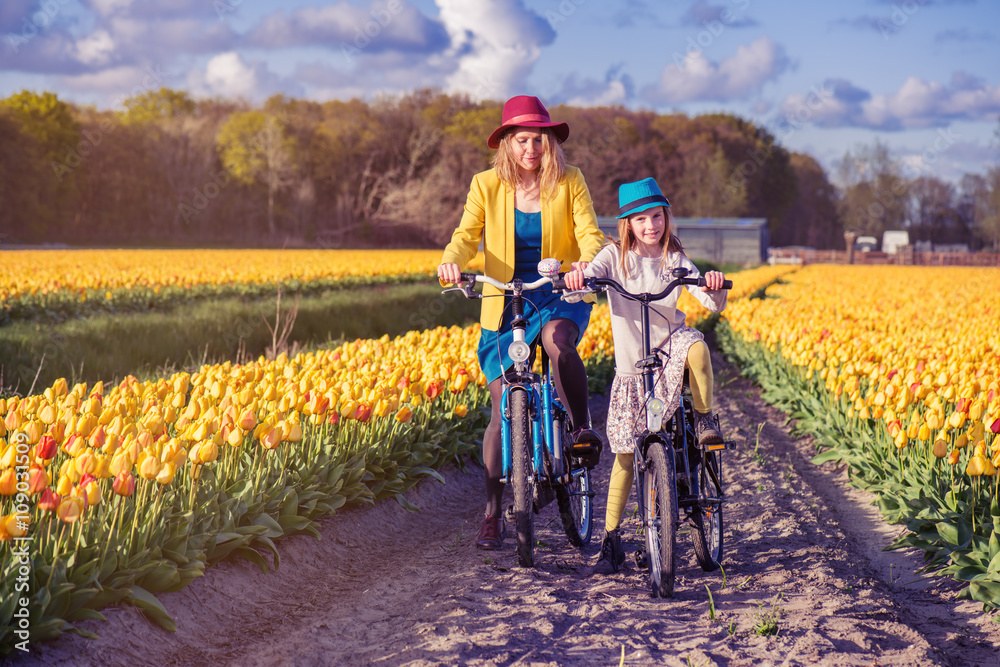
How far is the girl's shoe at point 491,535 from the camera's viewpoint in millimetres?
4113

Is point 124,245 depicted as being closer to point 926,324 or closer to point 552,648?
point 926,324

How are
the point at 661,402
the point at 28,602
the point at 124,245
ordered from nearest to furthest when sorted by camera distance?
the point at 28,602
the point at 661,402
the point at 124,245

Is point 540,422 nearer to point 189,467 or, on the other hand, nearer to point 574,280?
point 574,280

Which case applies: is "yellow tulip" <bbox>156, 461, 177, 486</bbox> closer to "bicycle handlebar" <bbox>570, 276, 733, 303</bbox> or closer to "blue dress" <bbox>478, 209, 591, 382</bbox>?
"blue dress" <bbox>478, 209, 591, 382</bbox>

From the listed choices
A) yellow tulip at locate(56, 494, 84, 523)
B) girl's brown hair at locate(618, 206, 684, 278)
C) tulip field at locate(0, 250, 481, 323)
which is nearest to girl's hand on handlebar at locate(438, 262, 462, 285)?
girl's brown hair at locate(618, 206, 684, 278)

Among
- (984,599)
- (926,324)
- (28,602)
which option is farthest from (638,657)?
(926,324)

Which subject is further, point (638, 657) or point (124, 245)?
point (124, 245)

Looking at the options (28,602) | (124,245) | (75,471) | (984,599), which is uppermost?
(124,245)

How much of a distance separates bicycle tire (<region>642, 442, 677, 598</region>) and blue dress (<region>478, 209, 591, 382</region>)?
31.0 inches

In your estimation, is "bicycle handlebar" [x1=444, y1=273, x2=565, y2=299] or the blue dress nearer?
"bicycle handlebar" [x1=444, y1=273, x2=565, y2=299]

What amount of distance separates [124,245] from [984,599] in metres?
51.8

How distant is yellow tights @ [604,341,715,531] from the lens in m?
3.53

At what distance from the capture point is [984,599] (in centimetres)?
344

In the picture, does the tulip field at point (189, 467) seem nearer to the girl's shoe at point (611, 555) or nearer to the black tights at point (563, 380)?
the black tights at point (563, 380)
